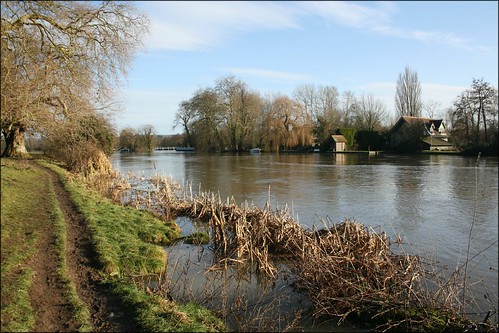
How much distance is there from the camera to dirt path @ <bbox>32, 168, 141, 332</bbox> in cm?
523

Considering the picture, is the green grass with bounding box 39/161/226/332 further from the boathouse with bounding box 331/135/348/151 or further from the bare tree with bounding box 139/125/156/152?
the bare tree with bounding box 139/125/156/152

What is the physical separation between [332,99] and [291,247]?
249 feet

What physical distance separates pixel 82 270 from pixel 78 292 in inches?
41.5

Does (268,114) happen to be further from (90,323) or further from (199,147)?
(90,323)

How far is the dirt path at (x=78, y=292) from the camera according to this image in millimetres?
5230

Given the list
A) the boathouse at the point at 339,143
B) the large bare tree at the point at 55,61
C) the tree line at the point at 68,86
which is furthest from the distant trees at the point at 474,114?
the large bare tree at the point at 55,61

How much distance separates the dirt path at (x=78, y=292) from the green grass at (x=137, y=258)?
187 mm

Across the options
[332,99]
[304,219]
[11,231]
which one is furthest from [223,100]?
[11,231]

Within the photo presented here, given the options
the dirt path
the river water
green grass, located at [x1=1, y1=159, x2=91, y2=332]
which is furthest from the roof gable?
the dirt path

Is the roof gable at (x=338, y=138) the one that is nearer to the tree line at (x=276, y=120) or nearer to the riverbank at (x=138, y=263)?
the tree line at (x=276, y=120)

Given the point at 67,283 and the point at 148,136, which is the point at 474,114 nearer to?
the point at 67,283

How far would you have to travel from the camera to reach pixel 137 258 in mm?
Answer: 8539

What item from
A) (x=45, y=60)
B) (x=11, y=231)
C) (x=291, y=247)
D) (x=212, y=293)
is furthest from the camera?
(x=45, y=60)

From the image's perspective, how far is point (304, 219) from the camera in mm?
13617
